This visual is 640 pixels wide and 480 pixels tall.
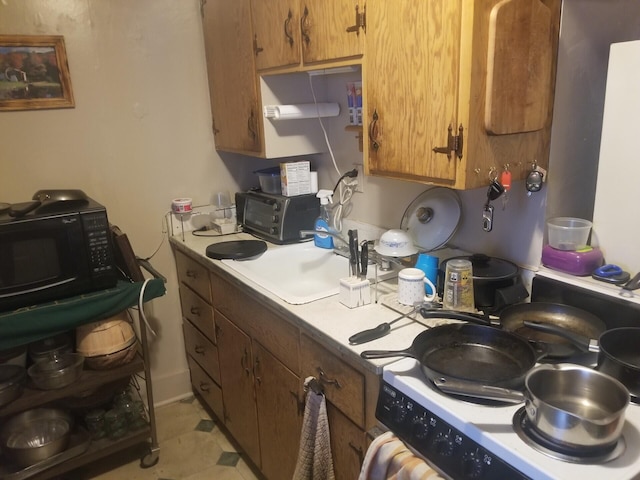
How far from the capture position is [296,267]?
2150 millimetres

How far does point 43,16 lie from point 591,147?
7.08 feet

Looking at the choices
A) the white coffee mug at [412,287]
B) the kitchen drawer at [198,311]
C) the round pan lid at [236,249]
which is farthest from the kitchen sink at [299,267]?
the white coffee mug at [412,287]

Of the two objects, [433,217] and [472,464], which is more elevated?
[433,217]

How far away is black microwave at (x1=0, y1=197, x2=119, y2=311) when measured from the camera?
180 cm

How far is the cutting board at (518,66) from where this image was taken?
4.03 ft

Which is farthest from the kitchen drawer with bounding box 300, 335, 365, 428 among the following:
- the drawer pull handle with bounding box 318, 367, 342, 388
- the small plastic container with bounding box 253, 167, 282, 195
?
the small plastic container with bounding box 253, 167, 282, 195

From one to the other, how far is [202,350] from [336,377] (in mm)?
1214

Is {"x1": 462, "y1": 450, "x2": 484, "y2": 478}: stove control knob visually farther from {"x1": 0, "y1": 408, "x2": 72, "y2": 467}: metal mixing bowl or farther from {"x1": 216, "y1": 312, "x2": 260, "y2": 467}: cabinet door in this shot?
{"x1": 0, "y1": 408, "x2": 72, "y2": 467}: metal mixing bowl

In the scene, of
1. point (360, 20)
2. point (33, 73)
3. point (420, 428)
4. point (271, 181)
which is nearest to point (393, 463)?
point (420, 428)

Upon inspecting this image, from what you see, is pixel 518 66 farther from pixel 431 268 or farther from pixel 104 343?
pixel 104 343

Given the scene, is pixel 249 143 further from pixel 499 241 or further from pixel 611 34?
pixel 611 34

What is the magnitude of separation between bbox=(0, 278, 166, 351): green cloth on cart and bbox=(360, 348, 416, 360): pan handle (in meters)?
1.14

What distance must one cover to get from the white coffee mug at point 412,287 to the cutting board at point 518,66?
18.3 inches

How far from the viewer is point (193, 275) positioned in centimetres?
236
